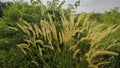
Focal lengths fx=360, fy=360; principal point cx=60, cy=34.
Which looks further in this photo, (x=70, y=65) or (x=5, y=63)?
(x=5, y=63)

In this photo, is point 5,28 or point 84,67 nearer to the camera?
point 84,67

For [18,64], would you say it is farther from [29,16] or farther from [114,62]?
[114,62]

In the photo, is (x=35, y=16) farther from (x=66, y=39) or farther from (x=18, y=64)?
(x=66, y=39)

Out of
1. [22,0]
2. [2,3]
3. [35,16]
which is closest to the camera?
[35,16]

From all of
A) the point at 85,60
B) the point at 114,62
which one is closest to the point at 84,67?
the point at 85,60

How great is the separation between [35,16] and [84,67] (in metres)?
2.72

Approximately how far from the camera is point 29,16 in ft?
26.0

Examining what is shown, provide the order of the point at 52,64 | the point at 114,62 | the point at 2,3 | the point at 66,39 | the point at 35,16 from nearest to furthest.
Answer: the point at 66,39
the point at 52,64
the point at 114,62
the point at 35,16
the point at 2,3

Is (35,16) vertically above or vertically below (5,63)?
above

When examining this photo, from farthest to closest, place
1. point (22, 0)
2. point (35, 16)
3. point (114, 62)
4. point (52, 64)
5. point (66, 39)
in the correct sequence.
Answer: point (22, 0), point (35, 16), point (114, 62), point (52, 64), point (66, 39)

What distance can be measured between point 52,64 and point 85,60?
0.68 meters

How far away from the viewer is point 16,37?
24.9 ft

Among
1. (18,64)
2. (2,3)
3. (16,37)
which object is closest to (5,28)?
(16,37)

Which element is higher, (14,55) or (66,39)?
(66,39)
